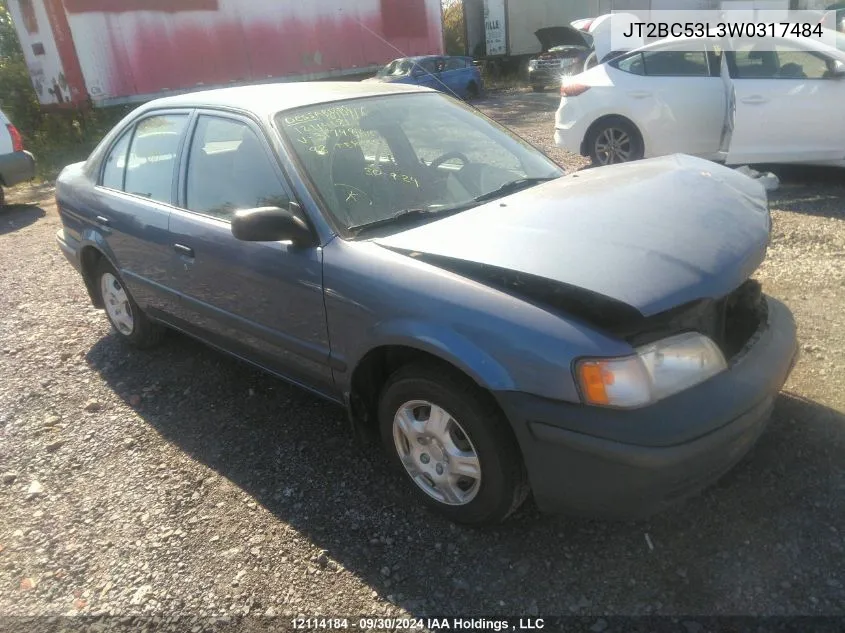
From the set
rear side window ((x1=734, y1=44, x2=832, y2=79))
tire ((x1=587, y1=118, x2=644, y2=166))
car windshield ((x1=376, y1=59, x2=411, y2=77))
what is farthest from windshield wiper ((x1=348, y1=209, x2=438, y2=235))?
car windshield ((x1=376, y1=59, x2=411, y2=77))

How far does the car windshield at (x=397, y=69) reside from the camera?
52.5 feet

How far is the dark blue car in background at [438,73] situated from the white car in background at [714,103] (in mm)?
8561

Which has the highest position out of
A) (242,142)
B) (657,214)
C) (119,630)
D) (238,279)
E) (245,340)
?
(242,142)

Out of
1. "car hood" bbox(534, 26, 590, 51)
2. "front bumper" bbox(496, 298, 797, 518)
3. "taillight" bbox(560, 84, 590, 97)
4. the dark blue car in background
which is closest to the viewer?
"front bumper" bbox(496, 298, 797, 518)

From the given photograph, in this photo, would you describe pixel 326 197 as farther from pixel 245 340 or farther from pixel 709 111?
pixel 709 111

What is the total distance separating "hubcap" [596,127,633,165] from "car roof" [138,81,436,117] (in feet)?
13.7

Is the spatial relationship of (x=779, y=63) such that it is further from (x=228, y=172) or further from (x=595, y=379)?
(x=595, y=379)

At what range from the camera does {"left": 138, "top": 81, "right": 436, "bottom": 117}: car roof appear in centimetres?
315

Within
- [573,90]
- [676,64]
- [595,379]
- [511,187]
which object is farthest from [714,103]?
[595,379]

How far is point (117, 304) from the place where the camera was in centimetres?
440

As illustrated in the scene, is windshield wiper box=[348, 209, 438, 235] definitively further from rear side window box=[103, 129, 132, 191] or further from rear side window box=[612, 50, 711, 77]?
rear side window box=[612, 50, 711, 77]

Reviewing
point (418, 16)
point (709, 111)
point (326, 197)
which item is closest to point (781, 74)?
point (709, 111)

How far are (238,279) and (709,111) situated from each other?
5652mm

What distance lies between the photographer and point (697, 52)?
6.87 meters
